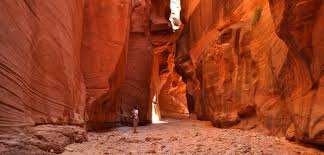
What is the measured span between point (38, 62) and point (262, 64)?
272 inches

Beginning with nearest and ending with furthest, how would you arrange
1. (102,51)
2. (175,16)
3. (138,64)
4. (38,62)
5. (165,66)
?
(38,62) → (102,51) → (138,64) → (165,66) → (175,16)

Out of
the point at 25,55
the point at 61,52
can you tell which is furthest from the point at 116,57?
the point at 25,55

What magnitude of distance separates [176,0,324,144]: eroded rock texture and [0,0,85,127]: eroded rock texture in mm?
4645

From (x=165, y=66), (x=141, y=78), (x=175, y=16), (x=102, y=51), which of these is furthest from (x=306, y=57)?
(x=175, y=16)

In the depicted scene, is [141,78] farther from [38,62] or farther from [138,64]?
[38,62]

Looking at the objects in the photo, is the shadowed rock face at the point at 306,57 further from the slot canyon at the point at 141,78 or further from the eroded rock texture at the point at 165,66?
the eroded rock texture at the point at 165,66

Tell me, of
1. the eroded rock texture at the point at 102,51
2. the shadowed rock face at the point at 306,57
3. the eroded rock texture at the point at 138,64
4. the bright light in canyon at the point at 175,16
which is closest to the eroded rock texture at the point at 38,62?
the eroded rock texture at the point at 102,51

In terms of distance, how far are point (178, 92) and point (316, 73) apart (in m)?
27.9

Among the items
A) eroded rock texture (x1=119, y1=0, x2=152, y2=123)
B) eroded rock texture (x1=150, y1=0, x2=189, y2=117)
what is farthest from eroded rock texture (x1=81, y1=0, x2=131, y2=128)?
eroded rock texture (x1=150, y1=0, x2=189, y2=117)

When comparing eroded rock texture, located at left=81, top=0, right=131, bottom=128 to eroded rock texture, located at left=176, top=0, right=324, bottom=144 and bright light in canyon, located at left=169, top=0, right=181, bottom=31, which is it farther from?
bright light in canyon, located at left=169, top=0, right=181, bottom=31

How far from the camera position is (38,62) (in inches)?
214

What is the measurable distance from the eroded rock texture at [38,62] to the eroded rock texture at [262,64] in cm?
465

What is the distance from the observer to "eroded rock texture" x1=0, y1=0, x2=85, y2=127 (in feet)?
13.5

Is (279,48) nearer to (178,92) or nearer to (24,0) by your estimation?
(24,0)
